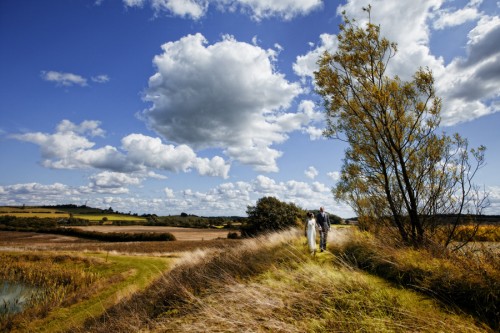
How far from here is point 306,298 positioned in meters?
6.74

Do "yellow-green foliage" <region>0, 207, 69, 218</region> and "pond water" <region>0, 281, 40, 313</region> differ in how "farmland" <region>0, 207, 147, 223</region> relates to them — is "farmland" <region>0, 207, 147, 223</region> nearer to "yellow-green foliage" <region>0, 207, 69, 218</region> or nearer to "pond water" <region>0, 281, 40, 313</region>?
"yellow-green foliage" <region>0, 207, 69, 218</region>

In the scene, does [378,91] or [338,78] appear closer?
[378,91]

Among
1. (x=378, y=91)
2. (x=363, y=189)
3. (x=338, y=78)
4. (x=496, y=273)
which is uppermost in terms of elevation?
(x=338, y=78)

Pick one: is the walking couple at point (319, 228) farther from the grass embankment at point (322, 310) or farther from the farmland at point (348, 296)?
the grass embankment at point (322, 310)

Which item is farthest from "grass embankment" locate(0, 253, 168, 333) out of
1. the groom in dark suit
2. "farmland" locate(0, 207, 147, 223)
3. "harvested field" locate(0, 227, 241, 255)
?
"farmland" locate(0, 207, 147, 223)

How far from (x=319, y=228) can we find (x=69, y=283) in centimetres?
2201

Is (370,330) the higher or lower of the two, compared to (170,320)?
higher

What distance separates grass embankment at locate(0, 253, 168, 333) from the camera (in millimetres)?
16328

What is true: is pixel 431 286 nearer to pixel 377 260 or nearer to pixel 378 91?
pixel 377 260

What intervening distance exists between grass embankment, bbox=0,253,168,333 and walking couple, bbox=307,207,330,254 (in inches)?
381

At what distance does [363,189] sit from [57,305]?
19.9m

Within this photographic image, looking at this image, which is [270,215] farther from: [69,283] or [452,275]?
[452,275]

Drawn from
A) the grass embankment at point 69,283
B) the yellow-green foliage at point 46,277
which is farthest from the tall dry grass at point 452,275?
the yellow-green foliage at point 46,277

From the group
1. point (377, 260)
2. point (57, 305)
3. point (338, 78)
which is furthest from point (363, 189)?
point (57, 305)
